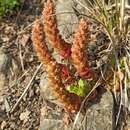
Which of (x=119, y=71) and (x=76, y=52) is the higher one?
(x=76, y=52)

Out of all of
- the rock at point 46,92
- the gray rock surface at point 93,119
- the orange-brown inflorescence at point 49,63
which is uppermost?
the orange-brown inflorescence at point 49,63

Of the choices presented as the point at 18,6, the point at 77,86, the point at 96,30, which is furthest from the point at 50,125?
the point at 18,6

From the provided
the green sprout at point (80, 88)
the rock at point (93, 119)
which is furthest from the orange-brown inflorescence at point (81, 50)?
the rock at point (93, 119)

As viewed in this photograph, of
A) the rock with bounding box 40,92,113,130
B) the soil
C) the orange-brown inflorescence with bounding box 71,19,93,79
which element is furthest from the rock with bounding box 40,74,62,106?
the orange-brown inflorescence with bounding box 71,19,93,79

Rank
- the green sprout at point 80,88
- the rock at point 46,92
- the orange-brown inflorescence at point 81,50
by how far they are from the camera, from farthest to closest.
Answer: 1. the rock at point 46,92
2. the green sprout at point 80,88
3. the orange-brown inflorescence at point 81,50

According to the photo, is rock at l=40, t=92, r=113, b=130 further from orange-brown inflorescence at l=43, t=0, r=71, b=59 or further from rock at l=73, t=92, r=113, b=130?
orange-brown inflorescence at l=43, t=0, r=71, b=59

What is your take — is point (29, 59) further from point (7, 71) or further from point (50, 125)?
point (50, 125)

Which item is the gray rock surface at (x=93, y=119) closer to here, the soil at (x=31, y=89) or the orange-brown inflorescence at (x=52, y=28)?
the soil at (x=31, y=89)

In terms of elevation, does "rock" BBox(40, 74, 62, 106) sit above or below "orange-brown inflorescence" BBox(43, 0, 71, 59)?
below

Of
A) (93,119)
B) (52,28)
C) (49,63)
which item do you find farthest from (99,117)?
(52,28)
